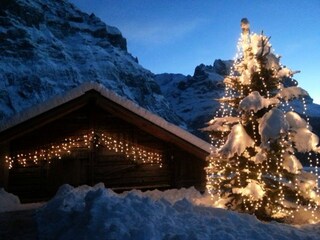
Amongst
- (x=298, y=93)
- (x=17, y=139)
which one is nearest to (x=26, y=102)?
(x=17, y=139)

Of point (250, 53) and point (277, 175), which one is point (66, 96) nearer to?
point (250, 53)

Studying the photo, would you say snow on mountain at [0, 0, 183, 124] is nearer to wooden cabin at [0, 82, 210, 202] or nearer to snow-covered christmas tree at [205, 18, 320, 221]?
wooden cabin at [0, 82, 210, 202]

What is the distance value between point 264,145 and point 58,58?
133 meters

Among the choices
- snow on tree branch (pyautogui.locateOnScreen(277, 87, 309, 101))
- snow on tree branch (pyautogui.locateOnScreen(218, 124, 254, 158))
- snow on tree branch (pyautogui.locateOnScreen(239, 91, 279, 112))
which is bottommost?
snow on tree branch (pyautogui.locateOnScreen(218, 124, 254, 158))

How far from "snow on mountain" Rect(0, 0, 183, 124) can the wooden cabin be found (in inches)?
3335

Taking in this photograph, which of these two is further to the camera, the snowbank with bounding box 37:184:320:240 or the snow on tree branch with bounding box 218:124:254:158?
the snow on tree branch with bounding box 218:124:254:158

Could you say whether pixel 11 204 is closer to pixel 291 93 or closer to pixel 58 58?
pixel 291 93

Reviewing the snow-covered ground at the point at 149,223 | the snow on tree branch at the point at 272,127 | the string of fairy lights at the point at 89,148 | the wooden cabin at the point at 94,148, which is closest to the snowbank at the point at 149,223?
the snow-covered ground at the point at 149,223

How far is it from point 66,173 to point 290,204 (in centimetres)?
910

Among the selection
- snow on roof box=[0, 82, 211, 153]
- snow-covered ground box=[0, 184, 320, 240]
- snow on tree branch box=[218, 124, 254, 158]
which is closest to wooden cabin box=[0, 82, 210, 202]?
snow on roof box=[0, 82, 211, 153]

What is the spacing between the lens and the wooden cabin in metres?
14.7

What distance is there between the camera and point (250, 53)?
11.7 m

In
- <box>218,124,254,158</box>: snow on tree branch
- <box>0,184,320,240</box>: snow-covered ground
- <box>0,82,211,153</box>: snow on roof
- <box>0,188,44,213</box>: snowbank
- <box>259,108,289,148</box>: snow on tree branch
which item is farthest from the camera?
<box>0,82,211,153</box>: snow on roof

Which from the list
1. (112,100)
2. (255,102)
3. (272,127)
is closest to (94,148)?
(112,100)
